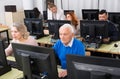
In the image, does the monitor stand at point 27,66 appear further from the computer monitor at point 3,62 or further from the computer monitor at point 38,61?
the computer monitor at point 3,62

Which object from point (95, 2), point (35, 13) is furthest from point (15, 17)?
point (95, 2)

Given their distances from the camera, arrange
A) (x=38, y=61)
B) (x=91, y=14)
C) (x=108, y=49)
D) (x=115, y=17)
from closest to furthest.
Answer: (x=38, y=61), (x=108, y=49), (x=115, y=17), (x=91, y=14)

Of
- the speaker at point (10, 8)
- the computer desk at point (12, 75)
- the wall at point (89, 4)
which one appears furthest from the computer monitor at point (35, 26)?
the wall at point (89, 4)

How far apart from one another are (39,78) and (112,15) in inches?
121

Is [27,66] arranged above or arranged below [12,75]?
above

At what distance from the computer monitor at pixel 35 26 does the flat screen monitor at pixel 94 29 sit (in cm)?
103

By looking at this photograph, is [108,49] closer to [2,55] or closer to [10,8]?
[2,55]

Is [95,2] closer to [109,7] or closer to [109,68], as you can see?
[109,7]

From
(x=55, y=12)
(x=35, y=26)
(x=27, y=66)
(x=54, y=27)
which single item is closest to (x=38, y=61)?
(x=27, y=66)

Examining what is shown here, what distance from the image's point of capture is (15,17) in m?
6.61

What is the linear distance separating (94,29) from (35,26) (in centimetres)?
139

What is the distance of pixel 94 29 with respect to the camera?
3.43 m

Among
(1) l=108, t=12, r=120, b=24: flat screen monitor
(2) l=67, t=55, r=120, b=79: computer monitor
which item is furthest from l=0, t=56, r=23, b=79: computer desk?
(1) l=108, t=12, r=120, b=24: flat screen monitor

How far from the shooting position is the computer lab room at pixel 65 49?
1403 mm
